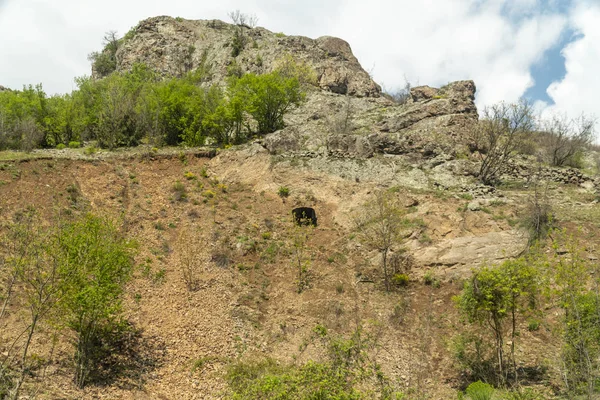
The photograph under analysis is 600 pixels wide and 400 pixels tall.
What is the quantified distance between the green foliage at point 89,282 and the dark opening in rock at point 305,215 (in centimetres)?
1323

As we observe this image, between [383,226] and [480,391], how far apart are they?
10.5 m

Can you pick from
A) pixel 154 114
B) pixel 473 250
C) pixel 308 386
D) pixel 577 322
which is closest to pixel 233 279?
pixel 473 250

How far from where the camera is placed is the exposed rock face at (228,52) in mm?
56719

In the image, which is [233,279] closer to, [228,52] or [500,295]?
[500,295]

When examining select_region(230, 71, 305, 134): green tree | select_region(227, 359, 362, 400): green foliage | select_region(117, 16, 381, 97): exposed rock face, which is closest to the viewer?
select_region(227, 359, 362, 400): green foliage

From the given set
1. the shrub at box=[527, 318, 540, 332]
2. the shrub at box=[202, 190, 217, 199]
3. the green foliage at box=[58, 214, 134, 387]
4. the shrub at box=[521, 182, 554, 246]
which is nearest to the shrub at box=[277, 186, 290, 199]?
A: the shrub at box=[202, 190, 217, 199]

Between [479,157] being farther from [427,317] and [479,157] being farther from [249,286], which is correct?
[249,286]

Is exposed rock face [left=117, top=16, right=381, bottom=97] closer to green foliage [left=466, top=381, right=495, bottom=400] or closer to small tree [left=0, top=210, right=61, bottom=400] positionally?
green foliage [left=466, top=381, right=495, bottom=400]

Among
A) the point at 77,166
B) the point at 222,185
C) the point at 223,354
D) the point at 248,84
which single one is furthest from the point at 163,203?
the point at 248,84

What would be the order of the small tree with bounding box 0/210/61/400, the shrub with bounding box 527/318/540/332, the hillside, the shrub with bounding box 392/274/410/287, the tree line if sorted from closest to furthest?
1. the small tree with bounding box 0/210/61/400
2. the hillside
3. the shrub with bounding box 527/318/540/332
4. the shrub with bounding box 392/274/410/287
5. the tree line

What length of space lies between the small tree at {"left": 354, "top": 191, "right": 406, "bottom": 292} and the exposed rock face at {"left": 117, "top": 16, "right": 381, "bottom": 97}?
31.5m

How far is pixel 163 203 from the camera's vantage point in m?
29.3

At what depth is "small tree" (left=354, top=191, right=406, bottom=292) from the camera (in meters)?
Answer: 23.5

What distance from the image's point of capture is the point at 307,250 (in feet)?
84.4
